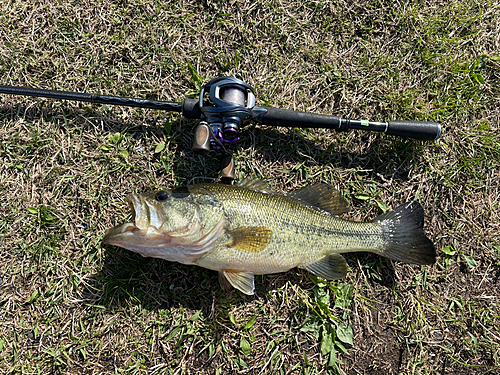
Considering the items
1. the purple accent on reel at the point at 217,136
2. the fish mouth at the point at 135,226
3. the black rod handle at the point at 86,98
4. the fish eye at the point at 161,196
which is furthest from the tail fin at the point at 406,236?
the black rod handle at the point at 86,98

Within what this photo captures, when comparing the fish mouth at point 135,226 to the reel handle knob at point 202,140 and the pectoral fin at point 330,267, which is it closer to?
the reel handle knob at point 202,140

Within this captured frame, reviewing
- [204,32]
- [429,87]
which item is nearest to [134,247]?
[204,32]

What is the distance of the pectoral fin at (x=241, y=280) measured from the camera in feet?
9.14

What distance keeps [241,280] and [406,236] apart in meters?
1.62

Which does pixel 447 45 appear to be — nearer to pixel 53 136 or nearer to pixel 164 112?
pixel 164 112

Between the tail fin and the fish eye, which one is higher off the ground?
the fish eye

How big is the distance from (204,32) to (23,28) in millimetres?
1926

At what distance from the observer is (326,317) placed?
3.07 meters

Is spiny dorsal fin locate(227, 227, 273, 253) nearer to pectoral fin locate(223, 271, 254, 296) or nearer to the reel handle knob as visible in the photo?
pectoral fin locate(223, 271, 254, 296)

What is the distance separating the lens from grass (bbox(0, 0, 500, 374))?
3008 millimetres

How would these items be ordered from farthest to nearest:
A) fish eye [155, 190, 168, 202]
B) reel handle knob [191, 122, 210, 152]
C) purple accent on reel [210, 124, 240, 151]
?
purple accent on reel [210, 124, 240, 151], reel handle knob [191, 122, 210, 152], fish eye [155, 190, 168, 202]

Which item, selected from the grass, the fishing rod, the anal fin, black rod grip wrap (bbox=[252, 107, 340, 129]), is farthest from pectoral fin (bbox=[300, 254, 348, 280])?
black rod grip wrap (bbox=[252, 107, 340, 129])

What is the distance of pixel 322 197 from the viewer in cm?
306

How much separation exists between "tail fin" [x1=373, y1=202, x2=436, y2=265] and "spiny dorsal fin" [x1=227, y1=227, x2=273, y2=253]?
1.15 metres
